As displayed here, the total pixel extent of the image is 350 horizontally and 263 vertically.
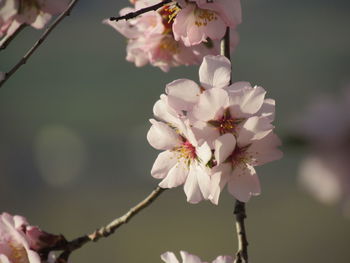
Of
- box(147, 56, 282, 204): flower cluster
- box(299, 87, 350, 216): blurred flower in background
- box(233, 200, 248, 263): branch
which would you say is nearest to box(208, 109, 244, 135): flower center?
box(147, 56, 282, 204): flower cluster

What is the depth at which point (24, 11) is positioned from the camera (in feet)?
2.35

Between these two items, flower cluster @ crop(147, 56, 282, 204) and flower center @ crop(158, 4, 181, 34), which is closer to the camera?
flower cluster @ crop(147, 56, 282, 204)

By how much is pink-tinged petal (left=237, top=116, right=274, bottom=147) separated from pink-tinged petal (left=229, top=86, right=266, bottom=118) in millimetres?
15

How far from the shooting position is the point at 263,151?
641 millimetres

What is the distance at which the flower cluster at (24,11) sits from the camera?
0.69 meters

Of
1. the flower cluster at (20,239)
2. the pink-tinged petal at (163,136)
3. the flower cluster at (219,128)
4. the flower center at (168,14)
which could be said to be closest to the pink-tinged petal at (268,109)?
the flower cluster at (219,128)

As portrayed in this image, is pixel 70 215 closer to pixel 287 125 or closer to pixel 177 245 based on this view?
pixel 177 245

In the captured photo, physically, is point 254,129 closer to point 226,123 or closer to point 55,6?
point 226,123

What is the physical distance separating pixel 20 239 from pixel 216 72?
321 millimetres

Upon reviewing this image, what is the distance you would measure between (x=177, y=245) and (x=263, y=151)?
4523 mm

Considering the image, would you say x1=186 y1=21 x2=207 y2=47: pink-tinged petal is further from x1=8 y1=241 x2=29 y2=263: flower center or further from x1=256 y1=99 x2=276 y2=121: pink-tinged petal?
x1=8 y1=241 x2=29 y2=263: flower center

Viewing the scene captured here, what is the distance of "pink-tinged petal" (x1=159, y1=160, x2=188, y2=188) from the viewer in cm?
68

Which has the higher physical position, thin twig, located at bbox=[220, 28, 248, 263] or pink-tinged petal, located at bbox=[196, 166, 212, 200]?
pink-tinged petal, located at bbox=[196, 166, 212, 200]

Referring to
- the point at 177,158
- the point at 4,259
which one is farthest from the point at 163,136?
the point at 4,259
